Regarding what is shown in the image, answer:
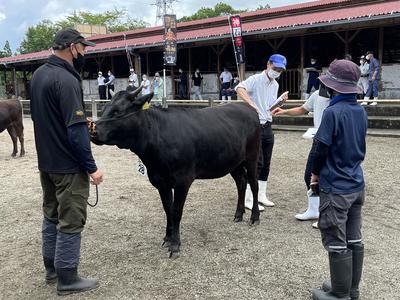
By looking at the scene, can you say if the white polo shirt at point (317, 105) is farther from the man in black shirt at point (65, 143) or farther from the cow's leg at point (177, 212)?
the man in black shirt at point (65, 143)

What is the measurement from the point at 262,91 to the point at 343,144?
2.54m

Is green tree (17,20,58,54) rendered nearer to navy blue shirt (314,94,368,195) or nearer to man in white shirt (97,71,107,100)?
man in white shirt (97,71,107,100)

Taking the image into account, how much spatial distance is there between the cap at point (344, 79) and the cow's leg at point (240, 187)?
2.28 meters

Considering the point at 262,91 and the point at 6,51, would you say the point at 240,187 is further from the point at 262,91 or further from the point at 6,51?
the point at 6,51

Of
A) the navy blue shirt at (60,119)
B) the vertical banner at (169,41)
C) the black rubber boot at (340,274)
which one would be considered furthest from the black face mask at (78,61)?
the vertical banner at (169,41)

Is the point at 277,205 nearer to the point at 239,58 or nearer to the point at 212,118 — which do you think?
the point at 212,118

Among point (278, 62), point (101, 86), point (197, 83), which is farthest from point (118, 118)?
point (101, 86)

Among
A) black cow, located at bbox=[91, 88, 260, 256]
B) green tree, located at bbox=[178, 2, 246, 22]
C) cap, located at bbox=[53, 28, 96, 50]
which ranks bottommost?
black cow, located at bbox=[91, 88, 260, 256]

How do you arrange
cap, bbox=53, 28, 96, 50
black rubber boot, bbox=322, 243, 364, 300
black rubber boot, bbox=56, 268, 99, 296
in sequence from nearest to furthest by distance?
black rubber boot, bbox=322, 243, 364, 300
cap, bbox=53, 28, 96, 50
black rubber boot, bbox=56, 268, 99, 296

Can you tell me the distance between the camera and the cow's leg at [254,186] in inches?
196

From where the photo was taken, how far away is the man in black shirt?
3.14 metres

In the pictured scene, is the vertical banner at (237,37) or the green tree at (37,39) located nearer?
the vertical banner at (237,37)

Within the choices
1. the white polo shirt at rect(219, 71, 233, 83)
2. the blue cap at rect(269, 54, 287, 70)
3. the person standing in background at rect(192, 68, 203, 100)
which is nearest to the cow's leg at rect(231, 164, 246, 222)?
the blue cap at rect(269, 54, 287, 70)

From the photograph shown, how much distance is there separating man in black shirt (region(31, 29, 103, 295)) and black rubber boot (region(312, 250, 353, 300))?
1.86 metres
